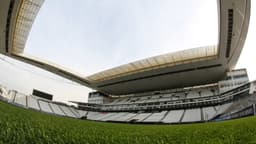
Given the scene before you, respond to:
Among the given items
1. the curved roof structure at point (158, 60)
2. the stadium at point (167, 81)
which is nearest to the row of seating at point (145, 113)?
the stadium at point (167, 81)

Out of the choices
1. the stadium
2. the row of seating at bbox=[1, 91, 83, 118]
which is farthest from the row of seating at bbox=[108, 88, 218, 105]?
the row of seating at bbox=[1, 91, 83, 118]

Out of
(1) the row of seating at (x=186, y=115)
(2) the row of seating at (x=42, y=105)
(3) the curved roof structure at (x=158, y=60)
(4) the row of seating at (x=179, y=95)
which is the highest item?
(3) the curved roof structure at (x=158, y=60)

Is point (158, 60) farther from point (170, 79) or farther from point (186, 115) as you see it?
point (186, 115)

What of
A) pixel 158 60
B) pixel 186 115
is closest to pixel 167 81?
pixel 158 60

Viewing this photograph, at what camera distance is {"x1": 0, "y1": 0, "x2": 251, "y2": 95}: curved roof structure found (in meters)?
20.4

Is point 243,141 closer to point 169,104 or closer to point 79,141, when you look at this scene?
point 79,141

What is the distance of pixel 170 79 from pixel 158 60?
504 cm

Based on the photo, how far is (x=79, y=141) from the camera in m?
3.73

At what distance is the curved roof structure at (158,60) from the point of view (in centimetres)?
2039

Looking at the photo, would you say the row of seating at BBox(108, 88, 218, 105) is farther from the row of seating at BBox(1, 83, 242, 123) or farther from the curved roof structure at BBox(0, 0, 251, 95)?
the curved roof structure at BBox(0, 0, 251, 95)

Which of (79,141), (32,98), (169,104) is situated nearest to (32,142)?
(79,141)

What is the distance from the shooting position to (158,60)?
30.2 meters

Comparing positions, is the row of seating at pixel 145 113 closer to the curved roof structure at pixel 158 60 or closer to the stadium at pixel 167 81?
the stadium at pixel 167 81

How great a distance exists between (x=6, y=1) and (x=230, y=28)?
20340 mm
